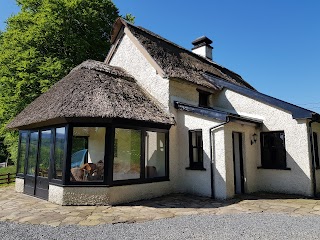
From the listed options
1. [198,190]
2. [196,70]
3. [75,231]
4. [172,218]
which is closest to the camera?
[75,231]

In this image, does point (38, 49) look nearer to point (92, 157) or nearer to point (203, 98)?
point (92, 157)

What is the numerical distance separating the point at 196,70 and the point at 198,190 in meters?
6.51

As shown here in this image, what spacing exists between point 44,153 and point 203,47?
14.5 meters

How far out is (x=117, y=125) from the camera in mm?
8375

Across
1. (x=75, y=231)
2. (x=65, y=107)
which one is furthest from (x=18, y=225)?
(x=65, y=107)

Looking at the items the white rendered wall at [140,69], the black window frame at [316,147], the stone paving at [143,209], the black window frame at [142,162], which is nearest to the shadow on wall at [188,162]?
the stone paving at [143,209]

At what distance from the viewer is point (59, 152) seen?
845cm

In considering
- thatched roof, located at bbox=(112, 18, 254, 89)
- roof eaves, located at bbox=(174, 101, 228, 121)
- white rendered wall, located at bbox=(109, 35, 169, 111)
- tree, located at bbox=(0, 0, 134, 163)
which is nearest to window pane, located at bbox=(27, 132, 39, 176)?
white rendered wall, located at bbox=(109, 35, 169, 111)

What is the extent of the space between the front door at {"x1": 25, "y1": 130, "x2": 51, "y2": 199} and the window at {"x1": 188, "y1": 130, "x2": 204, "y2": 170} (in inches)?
220

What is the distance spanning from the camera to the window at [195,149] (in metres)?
9.84

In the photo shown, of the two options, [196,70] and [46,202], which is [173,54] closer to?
[196,70]

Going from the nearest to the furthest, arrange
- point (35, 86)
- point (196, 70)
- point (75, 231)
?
point (75, 231) < point (196, 70) < point (35, 86)

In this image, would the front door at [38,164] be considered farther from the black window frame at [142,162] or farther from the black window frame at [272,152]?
the black window frame at [272,152]

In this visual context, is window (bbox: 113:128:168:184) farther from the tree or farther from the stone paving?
the tree
